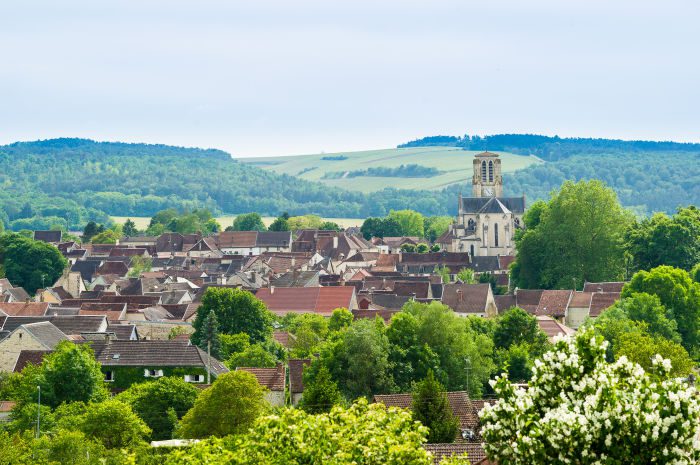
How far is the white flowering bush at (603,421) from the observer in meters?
21.1

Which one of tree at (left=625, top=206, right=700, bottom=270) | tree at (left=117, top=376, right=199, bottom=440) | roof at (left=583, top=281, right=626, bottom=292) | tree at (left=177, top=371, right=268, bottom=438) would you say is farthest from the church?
tree at (left=177, top=371, right=268, bottom=438)

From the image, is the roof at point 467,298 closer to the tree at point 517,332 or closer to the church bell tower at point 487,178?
the tree at point 517,332

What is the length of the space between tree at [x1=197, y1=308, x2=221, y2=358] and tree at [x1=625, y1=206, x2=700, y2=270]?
41029 mm

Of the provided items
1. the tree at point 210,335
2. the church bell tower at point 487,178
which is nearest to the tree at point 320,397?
the tree at point 210,335

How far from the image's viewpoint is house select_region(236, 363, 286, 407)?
172 ft

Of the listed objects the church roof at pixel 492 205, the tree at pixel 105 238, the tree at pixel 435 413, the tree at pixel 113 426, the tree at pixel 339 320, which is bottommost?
the tree at pixel 105 238

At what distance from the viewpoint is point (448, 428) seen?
4234cm

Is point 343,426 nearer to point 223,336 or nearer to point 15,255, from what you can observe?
point 223,336

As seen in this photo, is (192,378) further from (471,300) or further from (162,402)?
(471,300)

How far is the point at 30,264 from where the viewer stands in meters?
114

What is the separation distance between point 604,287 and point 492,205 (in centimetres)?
6100

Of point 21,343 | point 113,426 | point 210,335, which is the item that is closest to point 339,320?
point 210,335

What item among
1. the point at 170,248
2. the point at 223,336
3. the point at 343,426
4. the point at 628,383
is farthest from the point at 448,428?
the point at 170,248

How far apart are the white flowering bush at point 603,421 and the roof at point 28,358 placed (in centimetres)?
4012
